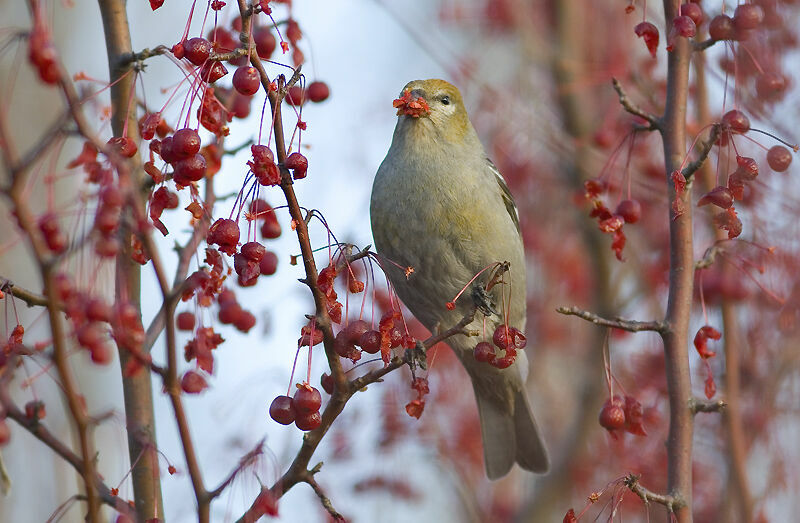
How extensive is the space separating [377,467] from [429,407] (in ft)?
2.90

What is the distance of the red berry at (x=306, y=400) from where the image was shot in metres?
2.29

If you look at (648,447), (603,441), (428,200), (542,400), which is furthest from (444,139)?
(542,400)

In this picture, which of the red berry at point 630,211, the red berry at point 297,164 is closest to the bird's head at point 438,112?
the red berry at point 630,211

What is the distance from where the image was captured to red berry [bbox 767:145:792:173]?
281 centimetres

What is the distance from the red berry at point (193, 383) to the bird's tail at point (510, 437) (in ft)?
8.30

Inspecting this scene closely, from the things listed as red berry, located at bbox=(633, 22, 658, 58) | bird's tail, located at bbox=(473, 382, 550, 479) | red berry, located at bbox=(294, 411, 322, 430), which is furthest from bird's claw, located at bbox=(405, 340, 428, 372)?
bird's tail, located at bbox=(473, 382, 550, 479)

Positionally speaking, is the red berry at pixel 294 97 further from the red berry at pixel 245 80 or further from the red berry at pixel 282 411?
the red berry at pixel 282 411

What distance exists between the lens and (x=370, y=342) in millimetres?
2357

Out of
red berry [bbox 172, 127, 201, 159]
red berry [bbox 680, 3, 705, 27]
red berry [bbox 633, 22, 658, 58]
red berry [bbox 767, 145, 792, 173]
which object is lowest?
red berry [bbox 767, 145, 792, 173]

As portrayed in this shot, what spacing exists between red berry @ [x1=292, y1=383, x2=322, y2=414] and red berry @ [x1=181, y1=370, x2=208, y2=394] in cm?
25

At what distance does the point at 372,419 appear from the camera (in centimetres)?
525

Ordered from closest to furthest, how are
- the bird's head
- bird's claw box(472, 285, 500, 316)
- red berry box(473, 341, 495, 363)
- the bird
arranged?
1. red berry box(473, 341, 495, 363)
2. bird's claw box(472, 285, 500, 316)
3. the bird
4. the bird's head

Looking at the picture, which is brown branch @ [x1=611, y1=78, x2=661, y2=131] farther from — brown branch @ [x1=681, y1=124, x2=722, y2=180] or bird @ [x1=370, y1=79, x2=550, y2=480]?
bird @ [x1=370, y1=79, x2=550, y2=480]

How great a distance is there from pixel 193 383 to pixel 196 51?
0.84 metres
